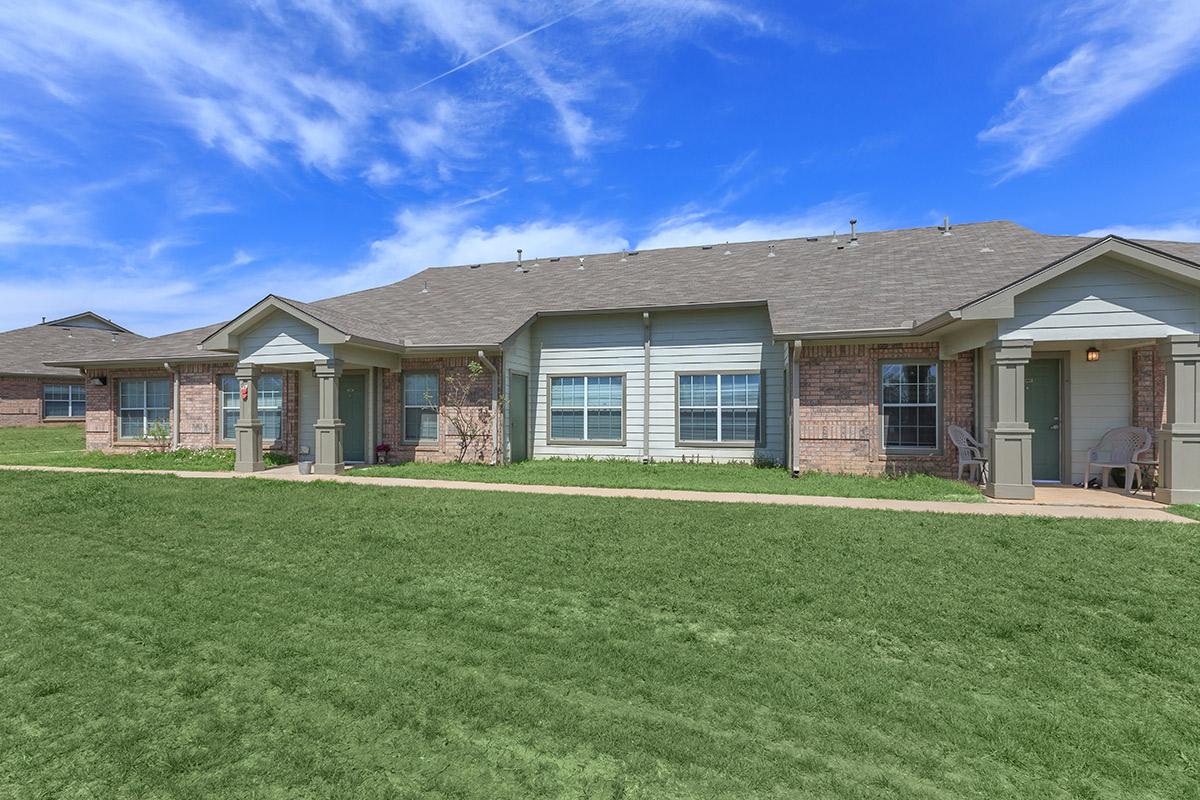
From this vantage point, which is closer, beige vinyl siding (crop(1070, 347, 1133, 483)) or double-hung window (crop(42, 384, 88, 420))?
beige vinyl siding (crop(1070, 347, 1133, 483))

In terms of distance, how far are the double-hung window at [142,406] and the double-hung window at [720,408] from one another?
47.3 feet

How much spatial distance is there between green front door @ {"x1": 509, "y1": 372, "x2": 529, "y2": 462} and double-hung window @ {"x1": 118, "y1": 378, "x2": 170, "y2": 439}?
10285mm

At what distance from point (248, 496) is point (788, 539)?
832cm

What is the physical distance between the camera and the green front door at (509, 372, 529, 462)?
1371cm

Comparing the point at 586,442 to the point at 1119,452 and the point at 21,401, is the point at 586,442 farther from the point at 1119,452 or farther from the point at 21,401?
the point at 21,401

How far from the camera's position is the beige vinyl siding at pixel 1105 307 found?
8.43 meters

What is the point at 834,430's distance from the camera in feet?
38.8

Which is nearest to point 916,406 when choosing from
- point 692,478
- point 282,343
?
point 692,478

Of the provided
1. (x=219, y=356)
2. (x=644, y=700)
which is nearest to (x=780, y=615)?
(x=644, y=700)

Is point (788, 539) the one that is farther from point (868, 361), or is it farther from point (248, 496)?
point (248, 496)

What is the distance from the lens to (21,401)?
2502 cm

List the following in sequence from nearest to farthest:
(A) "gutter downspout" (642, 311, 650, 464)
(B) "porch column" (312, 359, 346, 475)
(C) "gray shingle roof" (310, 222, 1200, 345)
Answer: (C) "gray shingle roof" (310, 222, 1200, 345) < (B) "porch column" (312, 359, 346, 475) < (A) "gutter downspout" (642, 311, 650, 464)

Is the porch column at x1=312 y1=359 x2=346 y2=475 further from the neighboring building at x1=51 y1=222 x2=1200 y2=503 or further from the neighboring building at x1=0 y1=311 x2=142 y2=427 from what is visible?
the neighboring building at x1=0 y1=311 x2=142 y2=427

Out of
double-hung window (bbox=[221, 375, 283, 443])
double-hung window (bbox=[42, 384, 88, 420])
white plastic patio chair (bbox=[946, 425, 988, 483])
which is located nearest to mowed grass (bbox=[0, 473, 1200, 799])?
white plastic patio chair (bbox=[946, 425, 988, 483])
